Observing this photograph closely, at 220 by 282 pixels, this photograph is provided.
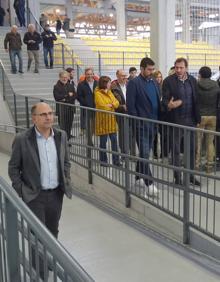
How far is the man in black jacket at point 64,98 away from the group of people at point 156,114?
0.12 m

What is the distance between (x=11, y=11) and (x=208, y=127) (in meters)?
14.4

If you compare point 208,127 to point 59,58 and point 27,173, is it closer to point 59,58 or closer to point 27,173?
point 27,173

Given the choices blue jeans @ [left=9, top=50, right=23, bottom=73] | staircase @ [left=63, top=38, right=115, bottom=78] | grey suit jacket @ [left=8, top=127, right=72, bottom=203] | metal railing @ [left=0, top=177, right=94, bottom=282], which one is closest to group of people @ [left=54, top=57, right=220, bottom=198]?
grey suit jacket @ [left=8, top=127, right=72, bottom=203]

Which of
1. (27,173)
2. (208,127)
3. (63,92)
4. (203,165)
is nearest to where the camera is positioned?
(27,173)

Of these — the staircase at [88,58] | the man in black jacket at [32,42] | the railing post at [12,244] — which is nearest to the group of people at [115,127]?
the railing post at [12,244]

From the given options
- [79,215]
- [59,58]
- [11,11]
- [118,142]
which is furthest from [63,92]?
[11,11]

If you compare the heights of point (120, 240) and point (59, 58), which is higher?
point (59, 58)

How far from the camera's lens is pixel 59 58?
14.0 metres

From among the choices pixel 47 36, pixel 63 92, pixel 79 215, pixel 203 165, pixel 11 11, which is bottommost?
pixel 79 215

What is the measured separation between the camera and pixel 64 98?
8.12 m

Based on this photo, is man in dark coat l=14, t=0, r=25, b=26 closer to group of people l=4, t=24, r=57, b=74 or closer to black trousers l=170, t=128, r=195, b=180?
group of people l=4, t=24, r=57, b=74

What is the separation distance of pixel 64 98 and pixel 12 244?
240 inches


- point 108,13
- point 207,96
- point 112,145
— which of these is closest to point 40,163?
point 112,145

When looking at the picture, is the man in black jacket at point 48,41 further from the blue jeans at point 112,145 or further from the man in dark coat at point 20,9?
the blue jeans at point 112,145
